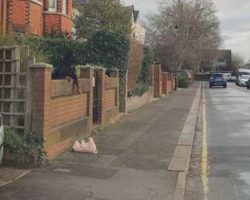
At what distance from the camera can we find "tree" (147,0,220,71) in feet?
273

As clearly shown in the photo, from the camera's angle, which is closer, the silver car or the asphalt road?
the asphalt road

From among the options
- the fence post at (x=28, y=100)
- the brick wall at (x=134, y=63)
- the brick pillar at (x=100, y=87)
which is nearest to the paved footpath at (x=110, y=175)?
the fence post at (x=28, y=100)

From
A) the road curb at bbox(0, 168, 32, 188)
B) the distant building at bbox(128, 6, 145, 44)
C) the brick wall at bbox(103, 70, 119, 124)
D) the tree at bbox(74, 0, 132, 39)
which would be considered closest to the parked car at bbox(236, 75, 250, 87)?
the distant building at bbox(128, 6, 145, 44)

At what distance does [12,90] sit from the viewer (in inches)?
403

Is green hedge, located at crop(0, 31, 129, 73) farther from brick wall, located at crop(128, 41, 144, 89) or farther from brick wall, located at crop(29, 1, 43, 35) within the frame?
brick wall, located at crop(128, 41, 144, 89)

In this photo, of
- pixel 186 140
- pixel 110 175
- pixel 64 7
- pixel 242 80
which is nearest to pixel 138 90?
pixel 64 7

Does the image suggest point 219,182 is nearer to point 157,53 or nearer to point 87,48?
point 87,48

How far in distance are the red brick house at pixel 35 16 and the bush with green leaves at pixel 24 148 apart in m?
8.50

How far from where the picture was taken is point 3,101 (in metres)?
10.3

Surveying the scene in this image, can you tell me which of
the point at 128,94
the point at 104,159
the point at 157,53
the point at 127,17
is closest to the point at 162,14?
the point at 157,53

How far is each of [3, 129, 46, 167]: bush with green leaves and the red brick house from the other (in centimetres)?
850

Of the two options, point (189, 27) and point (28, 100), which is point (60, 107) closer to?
point (28, 100)

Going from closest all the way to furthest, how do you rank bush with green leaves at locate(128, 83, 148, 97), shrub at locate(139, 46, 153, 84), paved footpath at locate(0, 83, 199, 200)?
paved footpath at locate(0, 83, 199, 200), bush with green leaves at locate(128, 83, 148, 97), shrub at locate(139, 46, 153, 84)

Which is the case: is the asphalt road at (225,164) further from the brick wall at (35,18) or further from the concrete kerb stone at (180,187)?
the brick wall at (35,18)
